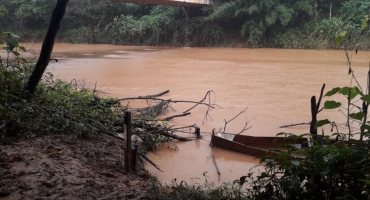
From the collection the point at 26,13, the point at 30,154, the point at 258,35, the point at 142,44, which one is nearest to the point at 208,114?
the point at 30,154

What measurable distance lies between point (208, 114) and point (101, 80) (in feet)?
12.0

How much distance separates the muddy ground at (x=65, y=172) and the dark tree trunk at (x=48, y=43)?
2.02 feet

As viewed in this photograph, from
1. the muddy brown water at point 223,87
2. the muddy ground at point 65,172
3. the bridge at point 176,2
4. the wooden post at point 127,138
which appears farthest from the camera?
the bridge at point 176,2

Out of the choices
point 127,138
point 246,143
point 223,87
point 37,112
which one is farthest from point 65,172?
point 223,87

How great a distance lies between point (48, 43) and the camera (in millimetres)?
3357

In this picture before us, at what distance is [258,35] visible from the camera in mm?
16844

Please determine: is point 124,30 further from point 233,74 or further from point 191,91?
point 191,91

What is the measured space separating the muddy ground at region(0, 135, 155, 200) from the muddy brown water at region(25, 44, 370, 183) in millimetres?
629

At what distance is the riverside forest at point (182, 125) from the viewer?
70.6 inches

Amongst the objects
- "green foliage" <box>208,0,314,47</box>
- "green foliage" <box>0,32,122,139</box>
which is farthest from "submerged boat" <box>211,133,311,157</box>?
"green foliage" <box>208,0,314,47</box>

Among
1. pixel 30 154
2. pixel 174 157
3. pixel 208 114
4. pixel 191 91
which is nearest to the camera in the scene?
pixel 30 154

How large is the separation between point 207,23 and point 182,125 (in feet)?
44.4

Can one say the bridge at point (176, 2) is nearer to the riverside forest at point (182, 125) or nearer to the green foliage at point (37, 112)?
the riverside forest at point (182, 125)

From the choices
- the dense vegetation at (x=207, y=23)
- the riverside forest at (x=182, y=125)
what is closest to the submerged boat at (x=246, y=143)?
the riverside forest at (x=182, y=125)
